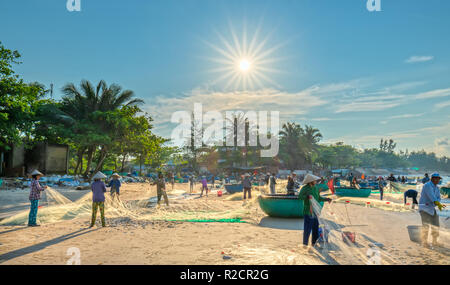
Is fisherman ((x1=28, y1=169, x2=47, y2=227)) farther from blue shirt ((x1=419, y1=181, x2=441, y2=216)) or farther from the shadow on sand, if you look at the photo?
blue shirt ((x1=419, y1=181, x2=441, y2=216))

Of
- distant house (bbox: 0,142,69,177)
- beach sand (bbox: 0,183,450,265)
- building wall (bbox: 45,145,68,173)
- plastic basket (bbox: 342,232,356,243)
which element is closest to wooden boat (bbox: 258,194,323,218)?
beach sand (bbox: 0,183,450,265)

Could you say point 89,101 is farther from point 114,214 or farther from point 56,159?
point 114,214

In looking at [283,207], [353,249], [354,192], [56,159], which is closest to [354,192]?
[354,192]

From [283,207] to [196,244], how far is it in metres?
4.64

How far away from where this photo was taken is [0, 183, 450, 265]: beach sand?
5430mm

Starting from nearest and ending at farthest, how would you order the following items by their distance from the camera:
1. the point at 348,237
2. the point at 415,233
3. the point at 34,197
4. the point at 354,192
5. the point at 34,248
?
the point at 34,248, the point at 348,237, the point at 415,233, the point at 34,197, the point at 354,192

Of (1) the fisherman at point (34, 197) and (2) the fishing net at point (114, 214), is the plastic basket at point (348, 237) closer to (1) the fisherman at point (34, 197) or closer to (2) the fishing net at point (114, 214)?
(2) the fishing net at point (114, 214)

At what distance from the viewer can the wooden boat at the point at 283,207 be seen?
1027cm

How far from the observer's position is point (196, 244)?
6.62 meters

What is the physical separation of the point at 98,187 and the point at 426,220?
8441mm

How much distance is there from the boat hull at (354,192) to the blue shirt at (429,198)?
1482 cm

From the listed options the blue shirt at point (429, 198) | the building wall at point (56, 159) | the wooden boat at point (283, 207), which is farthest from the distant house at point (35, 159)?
the blue shirt at point (429, 198)

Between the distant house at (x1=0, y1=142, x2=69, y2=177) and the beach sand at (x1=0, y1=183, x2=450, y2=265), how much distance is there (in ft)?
61.9

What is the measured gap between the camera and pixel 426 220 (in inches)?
257
